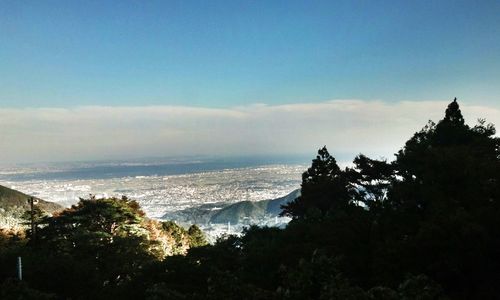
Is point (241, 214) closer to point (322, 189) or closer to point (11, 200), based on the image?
point (11, 200)

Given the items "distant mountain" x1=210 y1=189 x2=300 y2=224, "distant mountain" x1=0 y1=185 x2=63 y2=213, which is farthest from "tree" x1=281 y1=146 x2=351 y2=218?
"distant mountain" x1=210 y1=189 x2=300 y2=224

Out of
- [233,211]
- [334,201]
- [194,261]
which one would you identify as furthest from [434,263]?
[233,211]

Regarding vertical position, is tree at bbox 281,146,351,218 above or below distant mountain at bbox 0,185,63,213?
above

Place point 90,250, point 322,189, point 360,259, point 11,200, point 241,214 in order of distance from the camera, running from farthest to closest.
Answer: point 241,214 < point 11,200 < point 322,189 < point 90,250 < point 360,259

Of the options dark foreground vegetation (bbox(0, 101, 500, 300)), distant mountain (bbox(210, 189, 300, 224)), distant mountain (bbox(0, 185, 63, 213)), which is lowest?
distant mountain (bbox(210, 189, 300, 224))

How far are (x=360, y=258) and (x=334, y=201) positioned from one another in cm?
1953

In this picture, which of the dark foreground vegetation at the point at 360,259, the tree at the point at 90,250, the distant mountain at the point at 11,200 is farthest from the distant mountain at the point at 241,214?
the dark foreground vegetation at the point at 360,259

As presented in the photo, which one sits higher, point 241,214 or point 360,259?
point 360,259

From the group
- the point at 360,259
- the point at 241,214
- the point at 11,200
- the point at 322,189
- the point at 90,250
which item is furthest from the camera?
the point at 241,214

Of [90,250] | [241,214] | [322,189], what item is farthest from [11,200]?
[322,189]

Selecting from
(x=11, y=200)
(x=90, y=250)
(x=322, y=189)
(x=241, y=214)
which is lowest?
(x=241, y=214)

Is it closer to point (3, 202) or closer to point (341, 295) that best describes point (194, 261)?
point (341, 295)

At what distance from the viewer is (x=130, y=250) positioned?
30547mm

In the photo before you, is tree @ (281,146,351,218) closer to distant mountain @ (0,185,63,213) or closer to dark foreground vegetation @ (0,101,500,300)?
dark foreground vegetation @ (0,101,500,300)
